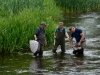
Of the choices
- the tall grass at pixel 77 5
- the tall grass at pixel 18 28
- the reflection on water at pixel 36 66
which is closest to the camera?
the reflection on water at pixel 36 66

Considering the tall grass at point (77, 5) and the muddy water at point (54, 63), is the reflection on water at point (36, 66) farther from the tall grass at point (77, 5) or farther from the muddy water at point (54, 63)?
the tall grass at point (77, 5)

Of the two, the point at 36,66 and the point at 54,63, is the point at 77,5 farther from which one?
the point at 36,66

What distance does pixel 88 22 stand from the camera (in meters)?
29.1

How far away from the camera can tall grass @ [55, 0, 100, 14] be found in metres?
33.5

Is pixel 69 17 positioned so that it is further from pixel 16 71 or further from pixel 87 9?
pixel 16 71

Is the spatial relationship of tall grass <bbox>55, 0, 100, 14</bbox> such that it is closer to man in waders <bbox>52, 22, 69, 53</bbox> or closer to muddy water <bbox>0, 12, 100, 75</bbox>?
muddy water <bbox>0, 12, 100, 75</bbox>

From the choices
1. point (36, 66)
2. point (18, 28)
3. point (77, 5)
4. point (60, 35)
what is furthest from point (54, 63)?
point (77, 5)

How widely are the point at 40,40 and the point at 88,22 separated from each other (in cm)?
1410

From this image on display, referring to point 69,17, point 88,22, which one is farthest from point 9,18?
point 69,17

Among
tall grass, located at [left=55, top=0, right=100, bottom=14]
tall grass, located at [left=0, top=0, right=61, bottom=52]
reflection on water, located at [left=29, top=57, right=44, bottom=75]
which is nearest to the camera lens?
reflection on water, located at [left=29, top=57, right=44, bottom=75]

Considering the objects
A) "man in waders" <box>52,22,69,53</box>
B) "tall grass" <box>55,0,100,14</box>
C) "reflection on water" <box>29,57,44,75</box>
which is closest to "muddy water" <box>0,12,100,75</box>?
"reflection on water" <box>29,57,44,75</box>

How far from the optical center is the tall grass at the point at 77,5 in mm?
33500

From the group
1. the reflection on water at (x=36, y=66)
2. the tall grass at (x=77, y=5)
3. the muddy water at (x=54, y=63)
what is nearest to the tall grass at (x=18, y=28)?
the muddy water at (x=54, y=63)

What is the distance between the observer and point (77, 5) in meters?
34.0
